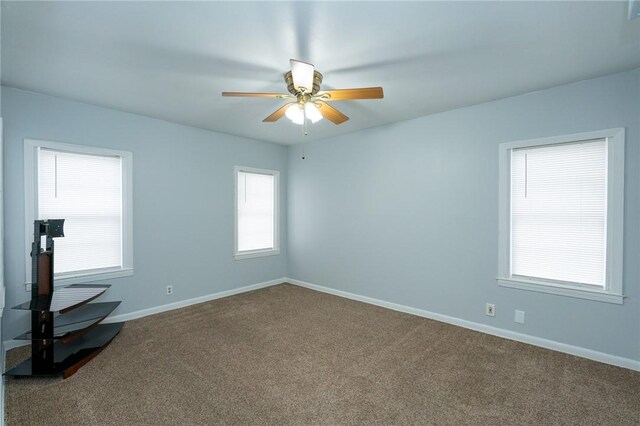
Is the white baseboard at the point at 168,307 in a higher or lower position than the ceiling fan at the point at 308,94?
lower

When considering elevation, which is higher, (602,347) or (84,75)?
(84,75)

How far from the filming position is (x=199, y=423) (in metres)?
1.89

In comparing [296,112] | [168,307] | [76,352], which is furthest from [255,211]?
[76,352]

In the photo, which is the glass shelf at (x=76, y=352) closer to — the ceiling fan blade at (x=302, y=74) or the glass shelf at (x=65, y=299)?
the glass shelf at (x=65, y=299)

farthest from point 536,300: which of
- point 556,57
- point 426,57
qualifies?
point 426,57

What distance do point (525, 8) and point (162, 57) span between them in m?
2.52

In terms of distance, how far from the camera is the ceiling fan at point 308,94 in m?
2.04

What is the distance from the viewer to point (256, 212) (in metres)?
5.05

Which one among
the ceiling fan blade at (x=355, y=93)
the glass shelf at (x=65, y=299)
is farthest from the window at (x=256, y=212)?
the ceiling fan blade at (x=355, y=93)

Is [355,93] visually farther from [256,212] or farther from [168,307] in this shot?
[168,307]

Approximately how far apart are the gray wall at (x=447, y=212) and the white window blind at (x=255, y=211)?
47cm

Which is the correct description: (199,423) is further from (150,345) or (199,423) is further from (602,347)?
(602,347)

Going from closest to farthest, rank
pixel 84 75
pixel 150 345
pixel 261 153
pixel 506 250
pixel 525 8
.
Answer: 1. pixel 525 8
2. pixel 84 75
3. pixel 150 345
4. pixel 506 250
5. pixel 261 153

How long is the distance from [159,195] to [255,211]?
61.5 inches
